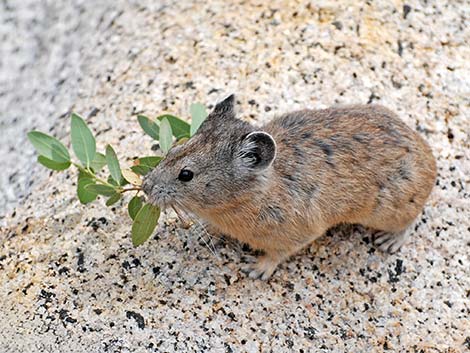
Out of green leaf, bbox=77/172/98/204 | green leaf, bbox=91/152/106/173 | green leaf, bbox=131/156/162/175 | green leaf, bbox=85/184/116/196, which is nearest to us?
green leaf, bbox=85/184/116/196

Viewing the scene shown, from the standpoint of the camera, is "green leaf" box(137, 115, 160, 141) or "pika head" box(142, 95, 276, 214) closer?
"pika head" box(142, 95, 276, 214)

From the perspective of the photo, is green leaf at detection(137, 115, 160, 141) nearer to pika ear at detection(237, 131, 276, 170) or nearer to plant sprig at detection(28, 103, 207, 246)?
plant sprig at detection(28, 103, 207, 246)

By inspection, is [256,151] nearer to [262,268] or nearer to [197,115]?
[197,115]

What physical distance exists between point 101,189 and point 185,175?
0.74 meters

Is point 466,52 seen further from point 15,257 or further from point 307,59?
point 15,257

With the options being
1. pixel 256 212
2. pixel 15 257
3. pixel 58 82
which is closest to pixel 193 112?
pixel 256 212

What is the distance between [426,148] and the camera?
624cm

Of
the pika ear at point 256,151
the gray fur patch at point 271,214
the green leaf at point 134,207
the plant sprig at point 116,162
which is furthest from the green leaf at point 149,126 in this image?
the gray fur patch at point 271,214

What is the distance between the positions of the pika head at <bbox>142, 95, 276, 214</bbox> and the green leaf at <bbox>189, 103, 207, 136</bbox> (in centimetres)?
49

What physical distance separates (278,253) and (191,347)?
42.6 inches

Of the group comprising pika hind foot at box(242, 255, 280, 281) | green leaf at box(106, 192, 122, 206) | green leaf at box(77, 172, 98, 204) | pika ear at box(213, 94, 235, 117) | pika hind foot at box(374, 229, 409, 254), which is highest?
pika ear at box(213, 94, 235, 117)

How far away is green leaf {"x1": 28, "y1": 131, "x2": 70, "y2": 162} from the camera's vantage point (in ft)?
19.9

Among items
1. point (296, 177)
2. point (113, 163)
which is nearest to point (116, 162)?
point (113, 163)

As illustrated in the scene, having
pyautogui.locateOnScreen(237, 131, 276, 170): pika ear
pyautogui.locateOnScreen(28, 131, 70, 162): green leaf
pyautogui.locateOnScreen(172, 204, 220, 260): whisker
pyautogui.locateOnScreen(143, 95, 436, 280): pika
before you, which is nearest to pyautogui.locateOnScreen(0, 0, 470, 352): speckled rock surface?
pyautogui.locateOnScreen(172, 204, 220, 260): whisker
